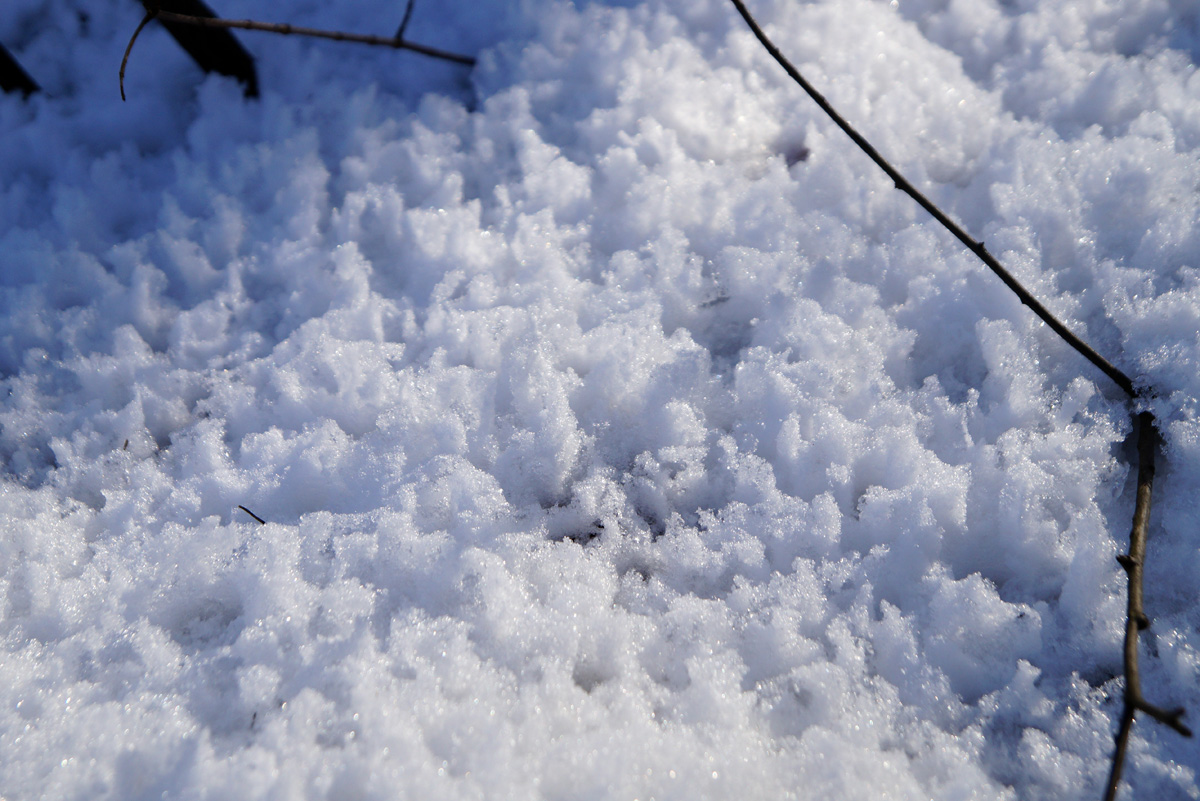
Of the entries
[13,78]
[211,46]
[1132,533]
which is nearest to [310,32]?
[211,46]

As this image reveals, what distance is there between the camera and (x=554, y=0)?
67.0 inches

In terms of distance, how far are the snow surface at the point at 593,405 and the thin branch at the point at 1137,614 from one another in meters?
0.04

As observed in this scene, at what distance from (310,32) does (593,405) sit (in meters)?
1.06

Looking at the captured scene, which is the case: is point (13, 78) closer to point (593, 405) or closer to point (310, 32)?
point (310, 32)

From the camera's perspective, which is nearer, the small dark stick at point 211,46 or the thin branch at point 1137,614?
the thin branch at point 1137,614

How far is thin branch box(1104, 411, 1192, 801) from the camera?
77cm

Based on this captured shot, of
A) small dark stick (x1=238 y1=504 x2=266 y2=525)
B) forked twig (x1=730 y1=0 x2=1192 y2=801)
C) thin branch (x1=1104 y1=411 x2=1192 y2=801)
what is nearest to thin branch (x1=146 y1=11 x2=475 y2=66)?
forked twig (x1=730 y1=0 x2=1192 y2=801)

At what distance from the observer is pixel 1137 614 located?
34.2 inches

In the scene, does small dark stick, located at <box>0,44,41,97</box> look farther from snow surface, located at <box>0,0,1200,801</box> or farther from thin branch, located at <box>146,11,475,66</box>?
thin branch, located at <box>146,11,475,66</box>

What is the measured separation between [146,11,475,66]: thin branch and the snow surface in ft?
0.23

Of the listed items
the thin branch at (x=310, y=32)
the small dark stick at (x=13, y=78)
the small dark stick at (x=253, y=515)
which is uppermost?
the thin branch at (x=310, y=32)

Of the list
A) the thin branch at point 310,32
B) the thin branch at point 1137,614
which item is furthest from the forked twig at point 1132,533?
the thin branch at point 310,32

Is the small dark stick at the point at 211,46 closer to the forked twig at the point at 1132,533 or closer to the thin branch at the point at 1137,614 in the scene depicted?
the forked twig at the point at 1132,533

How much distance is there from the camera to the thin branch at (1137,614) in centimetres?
77
